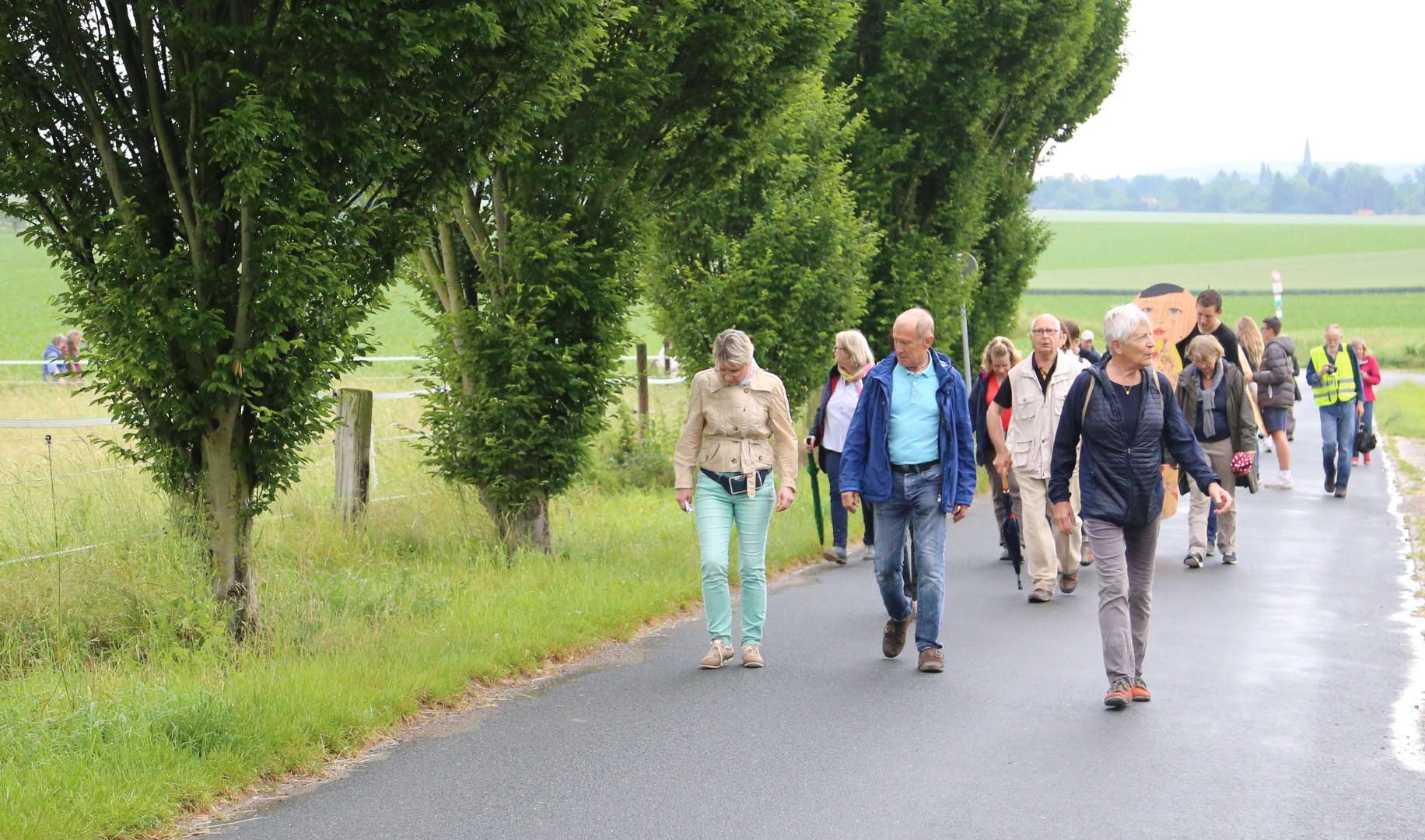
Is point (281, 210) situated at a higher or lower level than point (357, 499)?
higher

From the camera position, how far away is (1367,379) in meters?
23.4

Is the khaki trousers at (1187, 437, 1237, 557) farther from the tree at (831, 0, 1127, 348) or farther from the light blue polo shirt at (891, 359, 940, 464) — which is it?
the tree at (831, 0, 1127, 348)

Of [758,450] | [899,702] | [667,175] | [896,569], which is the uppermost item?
[667,175]

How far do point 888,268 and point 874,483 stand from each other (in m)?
14.7

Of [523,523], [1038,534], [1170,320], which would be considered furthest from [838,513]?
[1170,320]

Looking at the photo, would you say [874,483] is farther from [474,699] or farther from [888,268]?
[888,268]

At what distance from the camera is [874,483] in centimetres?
A: 893

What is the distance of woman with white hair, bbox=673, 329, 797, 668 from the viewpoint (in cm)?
903

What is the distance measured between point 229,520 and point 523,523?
13.2 feet

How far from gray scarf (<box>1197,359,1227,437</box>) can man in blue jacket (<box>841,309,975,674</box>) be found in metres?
Answer: 4.80

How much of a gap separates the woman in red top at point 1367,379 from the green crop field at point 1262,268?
35072 millimetres

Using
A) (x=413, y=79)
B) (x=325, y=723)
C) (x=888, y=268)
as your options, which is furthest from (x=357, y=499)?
(x=888, y=268)

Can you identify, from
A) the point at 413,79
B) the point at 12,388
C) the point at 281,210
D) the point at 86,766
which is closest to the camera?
the point at 86,766

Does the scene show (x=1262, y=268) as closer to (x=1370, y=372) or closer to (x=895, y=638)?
(x=1370, y=372)
